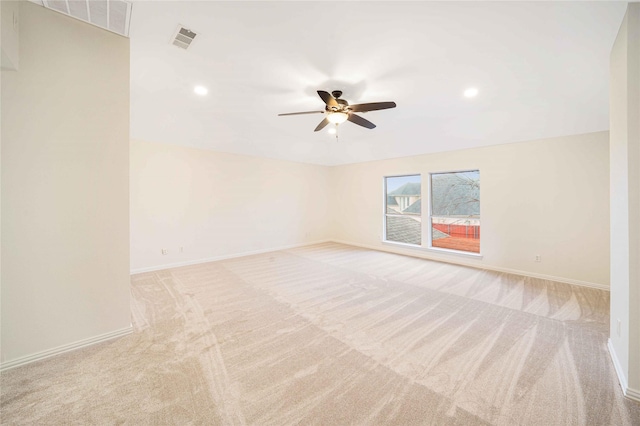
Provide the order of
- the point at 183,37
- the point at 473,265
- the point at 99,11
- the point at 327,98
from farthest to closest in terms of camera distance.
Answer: the point at 473,265 < the point at 327,98 < the point at 183,37 < the point at 99,11

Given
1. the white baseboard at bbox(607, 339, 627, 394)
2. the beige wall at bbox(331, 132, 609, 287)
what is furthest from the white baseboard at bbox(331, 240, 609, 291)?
the white baseboard at bbox(607, 339, 627, 394)

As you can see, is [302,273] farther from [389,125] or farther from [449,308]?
[389,125]

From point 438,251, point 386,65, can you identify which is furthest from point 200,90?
point 438,251

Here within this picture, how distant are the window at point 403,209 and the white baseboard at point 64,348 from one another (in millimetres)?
5528

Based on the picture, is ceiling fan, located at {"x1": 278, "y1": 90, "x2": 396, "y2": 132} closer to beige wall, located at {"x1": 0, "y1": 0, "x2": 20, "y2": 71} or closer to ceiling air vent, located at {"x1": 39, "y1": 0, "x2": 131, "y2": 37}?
ceiling air vent, located at {"x1": 39, "y1": 0, "x2": 131, "y2": 37}

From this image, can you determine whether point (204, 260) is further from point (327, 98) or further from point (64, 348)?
point (327, 98)

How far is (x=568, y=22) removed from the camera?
1.85m

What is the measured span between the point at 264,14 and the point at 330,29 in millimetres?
562

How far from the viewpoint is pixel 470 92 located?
303 cm

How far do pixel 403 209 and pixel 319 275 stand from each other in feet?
10.3

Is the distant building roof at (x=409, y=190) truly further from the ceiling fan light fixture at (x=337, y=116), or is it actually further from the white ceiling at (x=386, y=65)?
the ceiling fan light fixture at (x=337, y=116)

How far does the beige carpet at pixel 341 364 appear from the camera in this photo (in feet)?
4.72

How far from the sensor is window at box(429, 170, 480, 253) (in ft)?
15.7

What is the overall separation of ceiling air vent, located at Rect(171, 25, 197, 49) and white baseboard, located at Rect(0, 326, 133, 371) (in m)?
2.87
